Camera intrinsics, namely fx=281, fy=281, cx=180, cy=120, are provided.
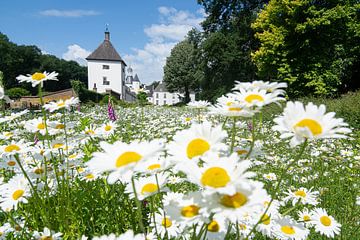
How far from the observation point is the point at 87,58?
55.7 m

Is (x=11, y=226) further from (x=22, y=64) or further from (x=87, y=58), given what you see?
(x=22, y=64)

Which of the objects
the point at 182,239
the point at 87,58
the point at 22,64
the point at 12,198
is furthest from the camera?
the point at 22,64

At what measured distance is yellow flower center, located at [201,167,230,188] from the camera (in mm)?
814

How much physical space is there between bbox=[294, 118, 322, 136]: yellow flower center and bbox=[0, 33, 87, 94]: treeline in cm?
5939

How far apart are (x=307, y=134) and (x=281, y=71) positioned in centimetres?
2114

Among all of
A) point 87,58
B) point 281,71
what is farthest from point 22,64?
point 281,71

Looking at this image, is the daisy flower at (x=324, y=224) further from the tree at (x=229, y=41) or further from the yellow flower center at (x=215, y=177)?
the tree at (x=229, y=41)

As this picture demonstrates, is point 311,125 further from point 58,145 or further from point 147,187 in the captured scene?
point 58,145

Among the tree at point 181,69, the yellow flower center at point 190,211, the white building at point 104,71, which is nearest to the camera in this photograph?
the yellow flower center at point 190,211

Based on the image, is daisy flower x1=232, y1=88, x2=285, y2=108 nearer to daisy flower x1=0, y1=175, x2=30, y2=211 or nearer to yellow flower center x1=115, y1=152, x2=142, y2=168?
yellow flower center x1=115, y1=152, x2=142, y2=168

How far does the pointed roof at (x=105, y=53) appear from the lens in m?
56.5

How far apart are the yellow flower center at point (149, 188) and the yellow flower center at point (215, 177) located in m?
0.46

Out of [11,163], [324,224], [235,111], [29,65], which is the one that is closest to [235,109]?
[235,111]

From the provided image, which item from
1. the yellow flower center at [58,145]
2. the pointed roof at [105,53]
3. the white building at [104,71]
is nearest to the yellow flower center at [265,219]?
the yellow flower center at [58,145]
